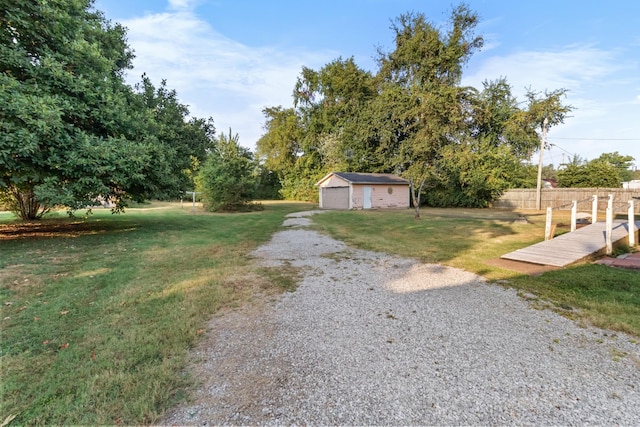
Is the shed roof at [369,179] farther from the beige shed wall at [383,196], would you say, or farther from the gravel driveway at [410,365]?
the gravel driveway at [410,365]

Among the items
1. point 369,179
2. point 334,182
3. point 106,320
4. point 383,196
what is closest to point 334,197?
point 334,182

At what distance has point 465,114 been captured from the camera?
2475 cm

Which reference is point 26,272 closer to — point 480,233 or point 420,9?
point 480,233

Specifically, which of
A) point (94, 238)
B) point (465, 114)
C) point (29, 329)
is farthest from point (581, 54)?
point (94, 238)

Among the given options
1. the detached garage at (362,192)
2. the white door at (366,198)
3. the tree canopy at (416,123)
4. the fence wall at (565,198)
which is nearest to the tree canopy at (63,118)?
the tree canopy at (416,123)

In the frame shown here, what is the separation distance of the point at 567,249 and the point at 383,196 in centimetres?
1744

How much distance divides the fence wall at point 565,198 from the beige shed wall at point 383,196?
7298 mm

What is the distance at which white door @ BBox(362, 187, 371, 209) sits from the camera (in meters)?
23.0

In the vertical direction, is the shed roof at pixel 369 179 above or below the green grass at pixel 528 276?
above

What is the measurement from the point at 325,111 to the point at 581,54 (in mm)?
24071

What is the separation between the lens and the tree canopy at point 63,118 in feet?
20.5

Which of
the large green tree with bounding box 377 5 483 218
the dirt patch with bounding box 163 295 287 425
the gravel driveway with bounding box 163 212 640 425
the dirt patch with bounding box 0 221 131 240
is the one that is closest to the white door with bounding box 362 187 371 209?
the large green tree with bounding box 377 5 483 218

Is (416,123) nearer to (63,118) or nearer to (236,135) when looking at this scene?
(236,135)

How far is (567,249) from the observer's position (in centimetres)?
679
